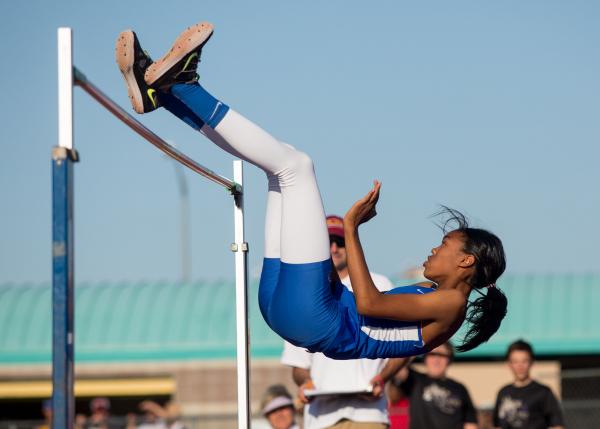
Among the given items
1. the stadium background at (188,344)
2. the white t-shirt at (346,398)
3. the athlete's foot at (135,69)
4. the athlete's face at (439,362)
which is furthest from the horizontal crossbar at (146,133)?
the stadium background at (188,344)

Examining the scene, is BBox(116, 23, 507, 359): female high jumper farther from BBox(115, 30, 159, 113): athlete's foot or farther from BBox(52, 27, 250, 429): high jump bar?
BBox(52, 27, 250, 429): high jump bar

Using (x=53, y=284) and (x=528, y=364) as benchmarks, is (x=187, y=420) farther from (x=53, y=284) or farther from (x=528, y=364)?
(x=53, y=284)

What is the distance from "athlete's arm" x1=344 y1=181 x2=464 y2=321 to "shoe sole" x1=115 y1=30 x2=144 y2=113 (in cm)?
101

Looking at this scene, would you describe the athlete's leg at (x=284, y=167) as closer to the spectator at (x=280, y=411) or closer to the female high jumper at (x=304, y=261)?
the female high jumper at (x=304, y=261)

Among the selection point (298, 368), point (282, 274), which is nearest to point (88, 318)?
point (298, 368)

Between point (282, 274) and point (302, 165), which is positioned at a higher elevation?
point (302, 165)

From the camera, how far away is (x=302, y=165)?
4.59 metres

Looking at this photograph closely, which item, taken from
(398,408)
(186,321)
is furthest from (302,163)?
(186,321)

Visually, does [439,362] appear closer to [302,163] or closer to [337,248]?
[337,248]

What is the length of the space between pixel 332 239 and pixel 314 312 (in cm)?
205

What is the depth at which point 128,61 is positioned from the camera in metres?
4.49

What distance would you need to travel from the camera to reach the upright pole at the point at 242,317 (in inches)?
227

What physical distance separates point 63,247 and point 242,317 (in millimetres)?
2430

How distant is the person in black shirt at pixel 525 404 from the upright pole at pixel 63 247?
18.0ft
